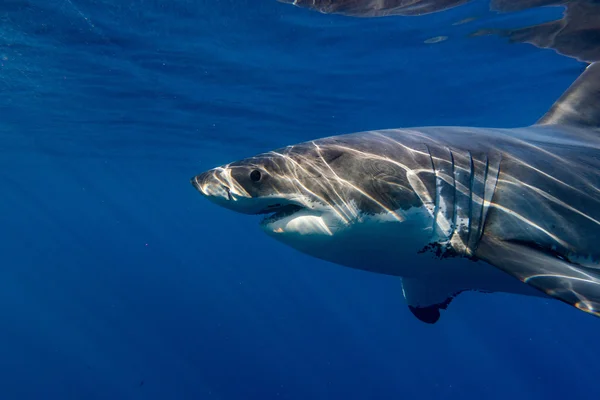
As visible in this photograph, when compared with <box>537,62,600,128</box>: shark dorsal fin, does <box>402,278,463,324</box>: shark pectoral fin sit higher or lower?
lower

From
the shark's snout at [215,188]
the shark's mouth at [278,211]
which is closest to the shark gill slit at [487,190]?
the shark's mouth at [278,211]

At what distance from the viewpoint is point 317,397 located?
78.5 feet

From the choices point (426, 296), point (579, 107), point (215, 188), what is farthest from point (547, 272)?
point (579, 107)

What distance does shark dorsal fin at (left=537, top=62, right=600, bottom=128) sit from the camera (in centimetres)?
556

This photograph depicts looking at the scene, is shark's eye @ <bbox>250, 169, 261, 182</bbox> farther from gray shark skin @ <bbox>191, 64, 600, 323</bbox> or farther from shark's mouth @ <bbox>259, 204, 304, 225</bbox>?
shark's mouth @ <bbox>259, 204, 304, 225</bbox>

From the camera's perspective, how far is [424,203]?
3.18 meters

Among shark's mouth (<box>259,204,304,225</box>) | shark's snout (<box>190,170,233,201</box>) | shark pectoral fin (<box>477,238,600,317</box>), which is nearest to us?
shark pectoral fin (<box>477,238,600,317</box>)

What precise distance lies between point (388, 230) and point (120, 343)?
37.9 meters

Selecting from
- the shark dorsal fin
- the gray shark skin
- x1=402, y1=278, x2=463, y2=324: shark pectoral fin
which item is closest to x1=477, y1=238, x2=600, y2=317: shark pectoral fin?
the gray shark skin

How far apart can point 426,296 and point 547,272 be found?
267 centimetres

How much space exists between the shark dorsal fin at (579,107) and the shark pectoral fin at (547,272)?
11.2ft

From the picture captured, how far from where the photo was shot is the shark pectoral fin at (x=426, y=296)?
4898 mm

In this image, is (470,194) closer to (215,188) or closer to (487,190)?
(487,190)

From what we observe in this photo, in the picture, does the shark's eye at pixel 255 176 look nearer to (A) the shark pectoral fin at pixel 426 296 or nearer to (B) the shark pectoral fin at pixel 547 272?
(B) the shark pectoral fin at pixel 547 272
